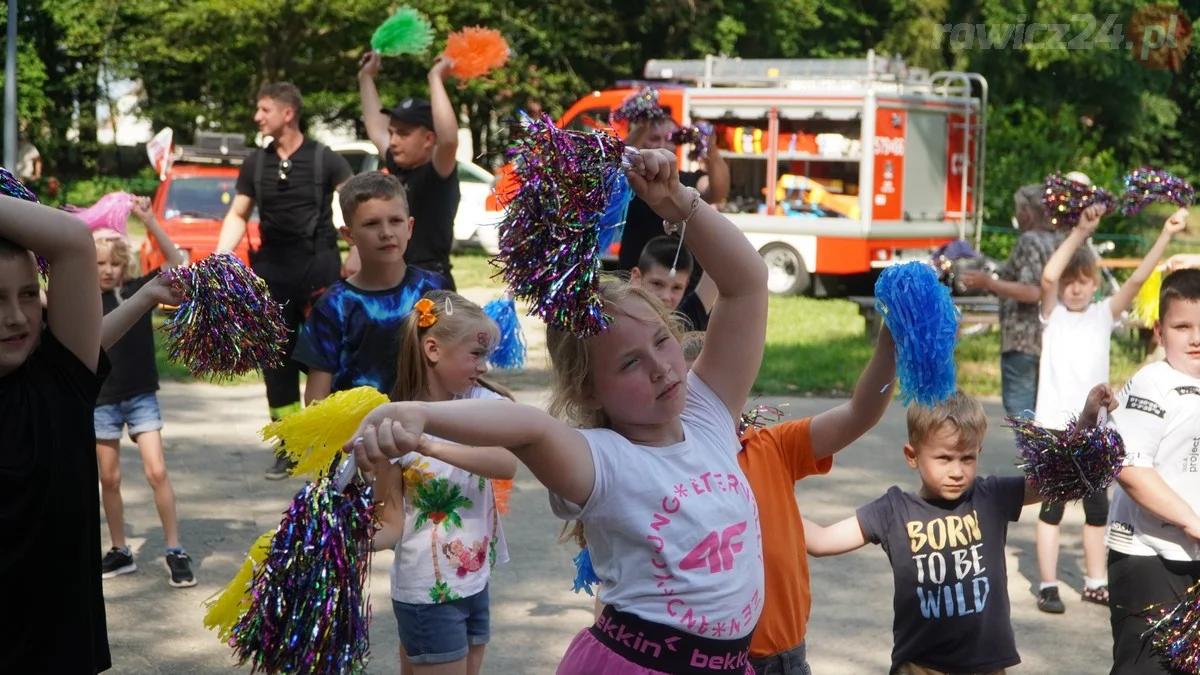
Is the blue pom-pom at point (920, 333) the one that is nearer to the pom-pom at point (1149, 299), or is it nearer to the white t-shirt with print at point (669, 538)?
the white t-shirt with print at point (669, 538)

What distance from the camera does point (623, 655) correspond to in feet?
8.66

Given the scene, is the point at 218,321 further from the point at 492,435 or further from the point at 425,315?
the point at 492,435

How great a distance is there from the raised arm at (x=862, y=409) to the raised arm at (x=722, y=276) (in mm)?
316

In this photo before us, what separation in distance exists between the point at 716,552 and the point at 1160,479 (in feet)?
6.10

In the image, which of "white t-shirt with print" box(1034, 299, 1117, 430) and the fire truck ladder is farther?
the fire truck ladder

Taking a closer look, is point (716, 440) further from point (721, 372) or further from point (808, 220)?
point (808, 220)

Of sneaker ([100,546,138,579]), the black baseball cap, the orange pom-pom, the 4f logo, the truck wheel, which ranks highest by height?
the black baseball cap

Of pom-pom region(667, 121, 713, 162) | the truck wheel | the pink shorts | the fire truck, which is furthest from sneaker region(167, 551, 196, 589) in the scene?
the truck wheel

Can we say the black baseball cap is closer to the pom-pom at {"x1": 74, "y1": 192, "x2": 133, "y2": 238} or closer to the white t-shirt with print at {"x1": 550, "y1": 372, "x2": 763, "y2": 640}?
the pom-pom at {"x1": 74, "y1": 192, "x2": 133, "y2": 238}

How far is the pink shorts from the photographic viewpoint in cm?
262

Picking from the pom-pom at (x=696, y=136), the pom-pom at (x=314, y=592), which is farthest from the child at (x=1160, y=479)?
the pom-pom at (x=696, y=136)

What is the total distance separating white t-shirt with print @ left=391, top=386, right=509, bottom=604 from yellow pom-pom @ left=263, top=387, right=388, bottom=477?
1.16 m

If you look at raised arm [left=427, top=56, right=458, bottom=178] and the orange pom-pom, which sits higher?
raised arm [left=427, top=56, right=458, bottom=178]

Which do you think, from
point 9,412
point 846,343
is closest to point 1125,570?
point 9,412
